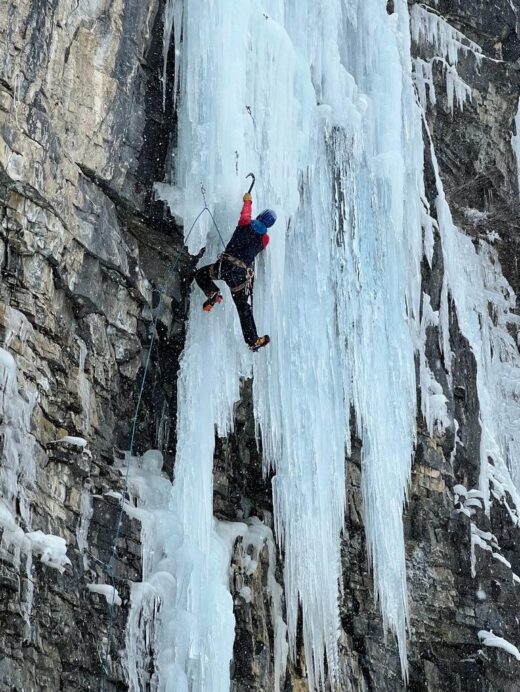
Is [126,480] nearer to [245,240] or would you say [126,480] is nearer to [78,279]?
[78,279]

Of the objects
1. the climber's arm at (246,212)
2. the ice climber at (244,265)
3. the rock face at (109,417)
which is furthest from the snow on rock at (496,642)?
the climber's arm at (246,212)

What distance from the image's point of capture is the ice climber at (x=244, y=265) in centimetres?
1006

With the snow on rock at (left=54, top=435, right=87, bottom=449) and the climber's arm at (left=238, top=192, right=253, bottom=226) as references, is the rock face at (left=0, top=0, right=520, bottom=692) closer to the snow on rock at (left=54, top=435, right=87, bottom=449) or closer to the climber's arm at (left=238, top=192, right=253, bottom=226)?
the snow on rock at (left=54, top=435, right=87, bottom=449)

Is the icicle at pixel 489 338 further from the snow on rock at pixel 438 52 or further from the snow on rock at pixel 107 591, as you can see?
the snow on rock at pixel 107 591

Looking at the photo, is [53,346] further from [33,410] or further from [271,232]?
[271,232]

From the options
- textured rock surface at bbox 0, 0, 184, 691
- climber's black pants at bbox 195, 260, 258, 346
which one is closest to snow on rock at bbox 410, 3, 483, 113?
textured rock surface at bbox 0, 0, 184, 691

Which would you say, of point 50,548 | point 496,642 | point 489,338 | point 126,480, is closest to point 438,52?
point 489,338

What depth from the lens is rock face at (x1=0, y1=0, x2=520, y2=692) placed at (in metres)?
8.80

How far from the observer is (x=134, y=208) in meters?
10.4

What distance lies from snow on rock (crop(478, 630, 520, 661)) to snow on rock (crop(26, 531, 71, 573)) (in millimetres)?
5784

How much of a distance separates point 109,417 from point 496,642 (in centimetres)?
524

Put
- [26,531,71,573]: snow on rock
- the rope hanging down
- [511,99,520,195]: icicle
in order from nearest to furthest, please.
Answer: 1. [26,531,71,573]: snow on rock
2. the rope hanging down
3. [511,99,520,195]: icicle

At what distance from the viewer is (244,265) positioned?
10.1 metres

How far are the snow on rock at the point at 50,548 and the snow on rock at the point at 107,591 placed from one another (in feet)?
1.42
